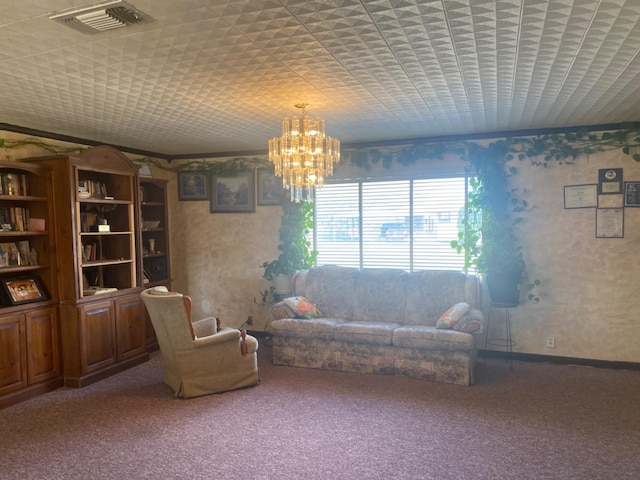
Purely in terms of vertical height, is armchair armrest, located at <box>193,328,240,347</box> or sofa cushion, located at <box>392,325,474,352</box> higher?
armchair armrest, located at <box>193,328,240,347</box>

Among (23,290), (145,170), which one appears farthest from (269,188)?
(23,290)

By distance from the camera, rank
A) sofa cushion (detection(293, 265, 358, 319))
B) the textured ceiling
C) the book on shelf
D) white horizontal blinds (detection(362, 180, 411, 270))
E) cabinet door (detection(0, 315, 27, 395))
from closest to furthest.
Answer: the textured ceiling < cabinet door (detection(0, 315, 27, 395)) < the book on shelf < sofa cushion (detection(293, 265, 358, 319)) < white horizontal blinds (detection(362, 180, 411, 270))

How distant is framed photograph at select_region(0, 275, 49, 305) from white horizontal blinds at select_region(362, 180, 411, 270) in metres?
3.52

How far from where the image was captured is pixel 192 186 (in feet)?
20.9

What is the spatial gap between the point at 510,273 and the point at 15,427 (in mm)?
4616

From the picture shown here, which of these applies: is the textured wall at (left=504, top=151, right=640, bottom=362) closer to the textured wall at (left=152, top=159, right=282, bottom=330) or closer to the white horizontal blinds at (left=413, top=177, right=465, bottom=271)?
the white horizontal blinds at (left=413, top=177, right=465, bottom=271)

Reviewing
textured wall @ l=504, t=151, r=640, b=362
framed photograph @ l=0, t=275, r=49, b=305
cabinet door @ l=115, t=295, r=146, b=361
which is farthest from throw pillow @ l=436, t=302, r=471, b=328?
framed photograph @ l=0, t=275, r=49, b=305

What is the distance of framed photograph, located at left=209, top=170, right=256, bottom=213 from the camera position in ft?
20.0

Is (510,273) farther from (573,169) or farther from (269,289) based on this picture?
(269,289)

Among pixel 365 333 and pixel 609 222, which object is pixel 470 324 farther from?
pixel 609 222

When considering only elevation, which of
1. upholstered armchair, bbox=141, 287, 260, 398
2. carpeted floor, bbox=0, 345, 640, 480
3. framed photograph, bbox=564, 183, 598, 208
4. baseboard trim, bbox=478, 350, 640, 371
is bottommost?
carpeted floor, bbox=0, 345, 640, 480

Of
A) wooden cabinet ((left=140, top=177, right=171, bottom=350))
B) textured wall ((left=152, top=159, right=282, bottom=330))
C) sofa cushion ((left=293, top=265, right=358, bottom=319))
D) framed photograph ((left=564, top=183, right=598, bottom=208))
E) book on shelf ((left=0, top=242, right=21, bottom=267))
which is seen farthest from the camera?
textured wall ((left=152, top=159, right=282, bottom=330))

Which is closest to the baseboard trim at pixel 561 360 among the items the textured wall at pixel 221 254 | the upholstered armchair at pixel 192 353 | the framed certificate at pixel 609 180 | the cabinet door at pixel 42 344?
the framed certificate at pixel 609 180

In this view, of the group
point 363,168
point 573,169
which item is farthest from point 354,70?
point 573,169
